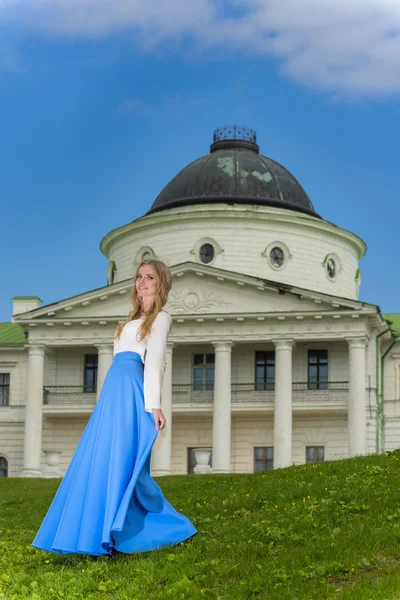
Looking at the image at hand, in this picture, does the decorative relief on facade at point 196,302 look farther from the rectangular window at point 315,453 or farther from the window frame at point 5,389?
the window frame at point 5,389

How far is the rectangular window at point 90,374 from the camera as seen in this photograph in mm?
49406

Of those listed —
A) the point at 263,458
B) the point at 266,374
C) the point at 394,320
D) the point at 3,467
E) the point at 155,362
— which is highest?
the point at 394,320

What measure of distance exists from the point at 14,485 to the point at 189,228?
20.0 metres

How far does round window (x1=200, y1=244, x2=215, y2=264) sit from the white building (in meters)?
0.06

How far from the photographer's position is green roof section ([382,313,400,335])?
5019 centimetres

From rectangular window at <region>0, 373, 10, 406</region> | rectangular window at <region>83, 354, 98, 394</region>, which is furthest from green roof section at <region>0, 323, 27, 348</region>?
rectangular window at <region>83, 354, 98, 394</region>

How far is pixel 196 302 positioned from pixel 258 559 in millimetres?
35255

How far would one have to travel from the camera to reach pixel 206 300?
45.9 metres

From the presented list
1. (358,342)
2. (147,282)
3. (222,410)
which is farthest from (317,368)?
(147,282)

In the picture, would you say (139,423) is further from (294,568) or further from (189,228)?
(189,228)

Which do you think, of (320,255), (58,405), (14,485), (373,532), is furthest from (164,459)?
(373,532)

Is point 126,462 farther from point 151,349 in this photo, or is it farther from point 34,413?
point 34,413

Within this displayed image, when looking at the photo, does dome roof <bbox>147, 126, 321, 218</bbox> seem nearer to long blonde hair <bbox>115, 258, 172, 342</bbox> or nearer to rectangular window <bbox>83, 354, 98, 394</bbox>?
rectangular window <bbox>83, 354, 98, 394</bbox>

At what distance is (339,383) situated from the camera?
153ft
